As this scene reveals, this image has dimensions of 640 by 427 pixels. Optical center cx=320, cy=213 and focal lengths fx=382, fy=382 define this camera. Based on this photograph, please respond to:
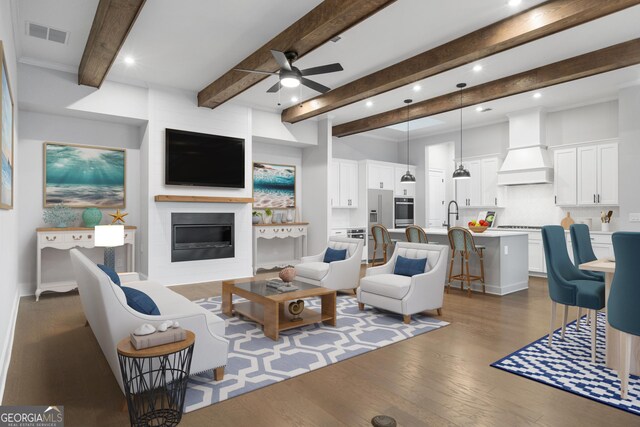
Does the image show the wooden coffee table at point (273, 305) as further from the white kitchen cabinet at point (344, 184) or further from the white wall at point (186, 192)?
the white kitchen cabinet at point (344, 184)

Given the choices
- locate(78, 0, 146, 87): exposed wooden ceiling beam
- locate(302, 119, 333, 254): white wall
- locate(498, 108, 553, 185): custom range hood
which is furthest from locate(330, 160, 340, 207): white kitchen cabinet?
locate(78, 0, 146, 87): exposed wooden ceiling beam

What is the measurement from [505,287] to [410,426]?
402 centimetres

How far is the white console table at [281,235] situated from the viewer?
733 centimetres

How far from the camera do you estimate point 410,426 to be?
2.14 m

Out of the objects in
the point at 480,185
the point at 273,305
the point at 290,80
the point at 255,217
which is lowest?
the point at 273,305

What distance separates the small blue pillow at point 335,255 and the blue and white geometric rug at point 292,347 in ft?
3.11

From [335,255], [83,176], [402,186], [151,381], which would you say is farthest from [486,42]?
[83,176]

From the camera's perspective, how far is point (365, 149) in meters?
9.53

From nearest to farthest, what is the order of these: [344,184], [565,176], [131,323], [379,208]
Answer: [131,323] → [565,176] → [344,184] → [379,208]

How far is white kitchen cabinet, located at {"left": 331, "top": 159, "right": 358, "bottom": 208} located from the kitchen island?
341cm

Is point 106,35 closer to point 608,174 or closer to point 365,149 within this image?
point 365,149

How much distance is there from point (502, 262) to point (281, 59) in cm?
411

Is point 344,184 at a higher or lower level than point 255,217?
higher

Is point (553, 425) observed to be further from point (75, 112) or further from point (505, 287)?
point (75, 112)
